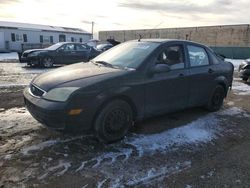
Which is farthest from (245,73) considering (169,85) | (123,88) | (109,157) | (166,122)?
(109,157)

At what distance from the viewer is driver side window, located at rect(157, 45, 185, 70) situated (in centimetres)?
527

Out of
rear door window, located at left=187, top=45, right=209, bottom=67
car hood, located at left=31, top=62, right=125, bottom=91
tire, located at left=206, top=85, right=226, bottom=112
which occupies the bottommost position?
tire, located at left=206, top=85, right=226, bottom=112

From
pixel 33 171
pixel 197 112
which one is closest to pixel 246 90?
pixel 197 112

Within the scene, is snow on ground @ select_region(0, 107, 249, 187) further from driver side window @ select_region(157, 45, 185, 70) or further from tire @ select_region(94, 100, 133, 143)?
driver side window @ select_region(157, 45, 185, 70)

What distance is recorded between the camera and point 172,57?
554 centimetres

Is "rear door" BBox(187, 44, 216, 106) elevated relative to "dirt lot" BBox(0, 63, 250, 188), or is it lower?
elevated

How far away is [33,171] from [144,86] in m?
2.19

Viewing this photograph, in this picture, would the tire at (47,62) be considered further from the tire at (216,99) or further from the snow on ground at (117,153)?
the tire at (216,99)

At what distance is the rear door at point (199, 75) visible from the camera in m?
5.86

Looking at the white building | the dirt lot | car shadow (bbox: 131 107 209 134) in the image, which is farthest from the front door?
the white building

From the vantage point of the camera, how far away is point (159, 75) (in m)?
5.09

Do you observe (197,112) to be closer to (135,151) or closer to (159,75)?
(159,75)

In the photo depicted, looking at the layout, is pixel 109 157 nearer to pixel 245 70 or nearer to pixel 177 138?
pixel 177 138

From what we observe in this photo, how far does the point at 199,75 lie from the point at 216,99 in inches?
43.0
